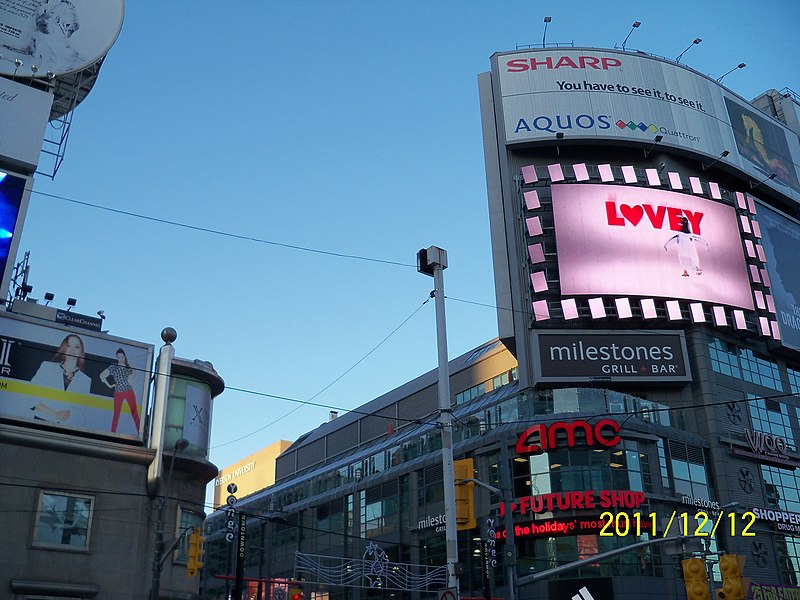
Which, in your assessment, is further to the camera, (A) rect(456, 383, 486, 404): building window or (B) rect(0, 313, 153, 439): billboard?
(A) rect(456, 383, 486, 404): building window

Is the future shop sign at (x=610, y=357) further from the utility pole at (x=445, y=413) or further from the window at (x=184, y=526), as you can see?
the utility pole at (x=445, y=413)

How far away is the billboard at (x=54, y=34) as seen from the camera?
48531 mm

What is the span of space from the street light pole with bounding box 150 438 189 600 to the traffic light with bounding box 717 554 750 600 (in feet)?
65.3

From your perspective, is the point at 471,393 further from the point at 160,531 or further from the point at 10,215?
the point at 160,531

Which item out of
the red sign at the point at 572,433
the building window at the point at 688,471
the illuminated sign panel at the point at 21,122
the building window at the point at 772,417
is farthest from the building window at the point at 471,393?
the illuminated sign panel at the point at 21,122

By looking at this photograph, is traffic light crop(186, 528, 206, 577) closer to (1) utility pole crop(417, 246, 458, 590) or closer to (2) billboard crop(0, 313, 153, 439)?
(2) billboard crop(0, 313, 153, 439)

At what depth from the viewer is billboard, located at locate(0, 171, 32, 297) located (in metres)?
39.8

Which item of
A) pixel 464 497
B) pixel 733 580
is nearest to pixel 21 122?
pixel 464 497

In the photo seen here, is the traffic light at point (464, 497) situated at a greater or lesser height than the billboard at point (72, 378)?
lesser

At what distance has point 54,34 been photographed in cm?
5022

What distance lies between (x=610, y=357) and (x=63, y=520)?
134 ft

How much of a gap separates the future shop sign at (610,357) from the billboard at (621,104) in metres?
17.8

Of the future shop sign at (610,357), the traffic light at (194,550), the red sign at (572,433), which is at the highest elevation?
the future shop sign at (610,357)

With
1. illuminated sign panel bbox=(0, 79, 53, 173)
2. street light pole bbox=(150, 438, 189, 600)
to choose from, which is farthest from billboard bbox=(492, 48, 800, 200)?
street light pole bbox=(150, 438, 189, 600)
